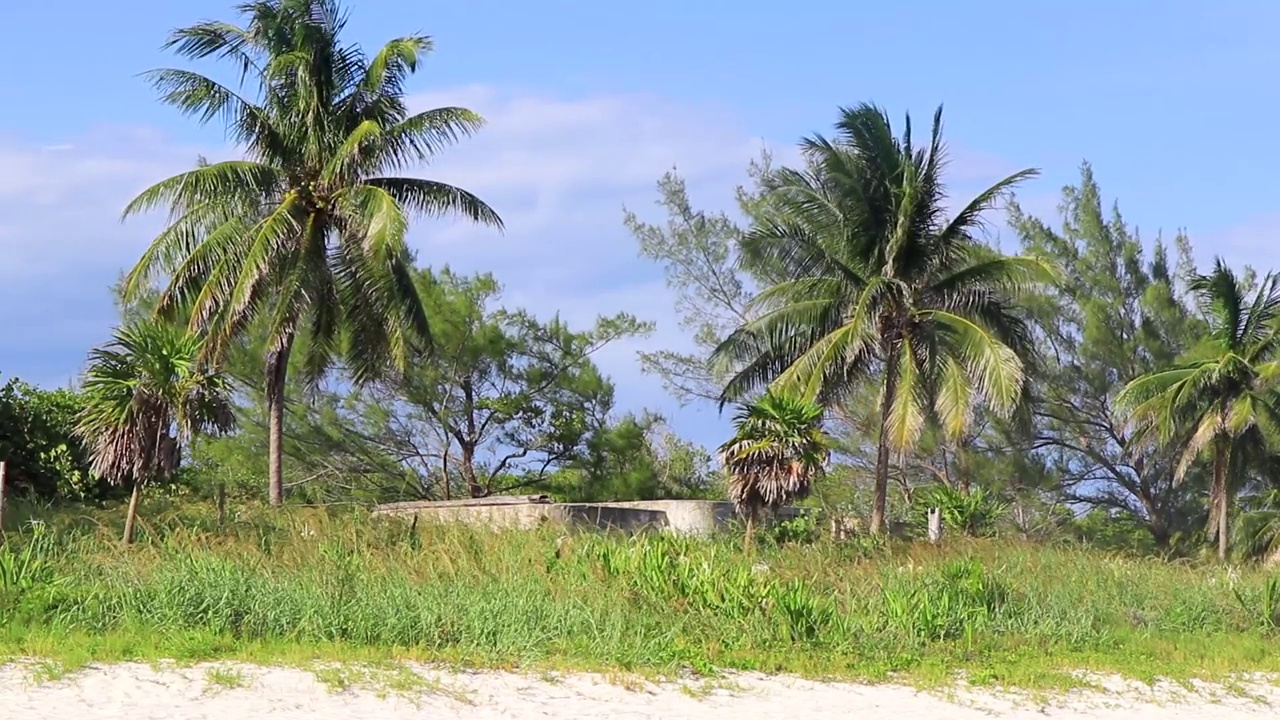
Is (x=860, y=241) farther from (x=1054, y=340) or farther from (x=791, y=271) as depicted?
(x=1054, y=340)

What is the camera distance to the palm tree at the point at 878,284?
27859 millimetres

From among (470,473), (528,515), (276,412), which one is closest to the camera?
(528,515)

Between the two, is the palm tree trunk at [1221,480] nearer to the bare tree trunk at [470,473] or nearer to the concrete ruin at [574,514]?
the concrete ruin at [574,514]

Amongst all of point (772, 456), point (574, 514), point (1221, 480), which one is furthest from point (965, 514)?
point (574, 514)

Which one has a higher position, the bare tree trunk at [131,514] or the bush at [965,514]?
the bush at [965,514]

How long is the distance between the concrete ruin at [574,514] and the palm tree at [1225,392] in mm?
8521

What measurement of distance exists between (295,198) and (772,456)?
8.87m

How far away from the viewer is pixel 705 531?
79.2ft

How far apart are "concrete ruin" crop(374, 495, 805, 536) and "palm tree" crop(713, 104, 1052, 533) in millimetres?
2998

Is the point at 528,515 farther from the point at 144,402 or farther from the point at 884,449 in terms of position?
the point at 884,449

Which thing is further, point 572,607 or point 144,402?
point 144,402

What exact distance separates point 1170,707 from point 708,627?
424cm

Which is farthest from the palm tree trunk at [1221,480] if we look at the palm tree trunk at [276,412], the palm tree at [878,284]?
the palm tree trunk at [276,412]

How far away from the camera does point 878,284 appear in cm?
2778
